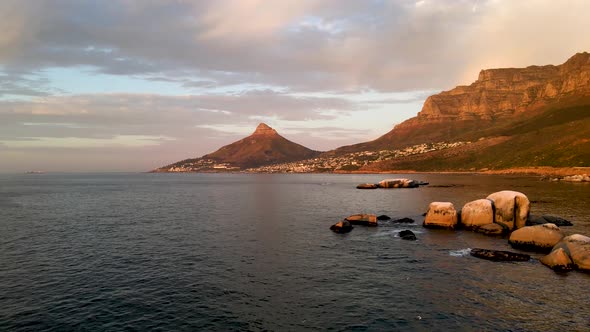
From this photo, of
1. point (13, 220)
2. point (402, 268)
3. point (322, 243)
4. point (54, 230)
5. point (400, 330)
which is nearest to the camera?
point (400, 330)

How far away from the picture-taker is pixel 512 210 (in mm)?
53938

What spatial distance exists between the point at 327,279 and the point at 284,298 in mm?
5794

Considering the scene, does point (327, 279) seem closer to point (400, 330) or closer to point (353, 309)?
point (353, 309)

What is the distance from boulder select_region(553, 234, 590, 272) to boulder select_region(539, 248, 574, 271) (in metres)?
0.46

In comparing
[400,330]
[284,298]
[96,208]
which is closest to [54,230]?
[96,208]

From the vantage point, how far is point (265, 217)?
73562 mm

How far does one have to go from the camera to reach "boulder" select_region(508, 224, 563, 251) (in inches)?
1642

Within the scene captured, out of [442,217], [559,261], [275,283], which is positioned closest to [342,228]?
[442,217]

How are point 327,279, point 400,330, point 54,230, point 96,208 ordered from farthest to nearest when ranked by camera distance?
point 96,208, point 54,230, point 327,279, point 400,330

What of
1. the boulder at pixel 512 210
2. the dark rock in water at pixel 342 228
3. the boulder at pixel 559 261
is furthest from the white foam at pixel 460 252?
the dark rock in water at pixel 342 228

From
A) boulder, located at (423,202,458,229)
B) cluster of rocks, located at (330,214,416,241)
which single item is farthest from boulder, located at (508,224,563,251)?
cluster of rocks, located at (330,214,416,241)

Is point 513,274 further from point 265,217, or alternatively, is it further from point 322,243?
point 265,217

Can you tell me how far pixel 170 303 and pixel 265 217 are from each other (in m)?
45.8

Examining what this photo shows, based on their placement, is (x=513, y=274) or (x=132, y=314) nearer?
(x=132, y=314)
